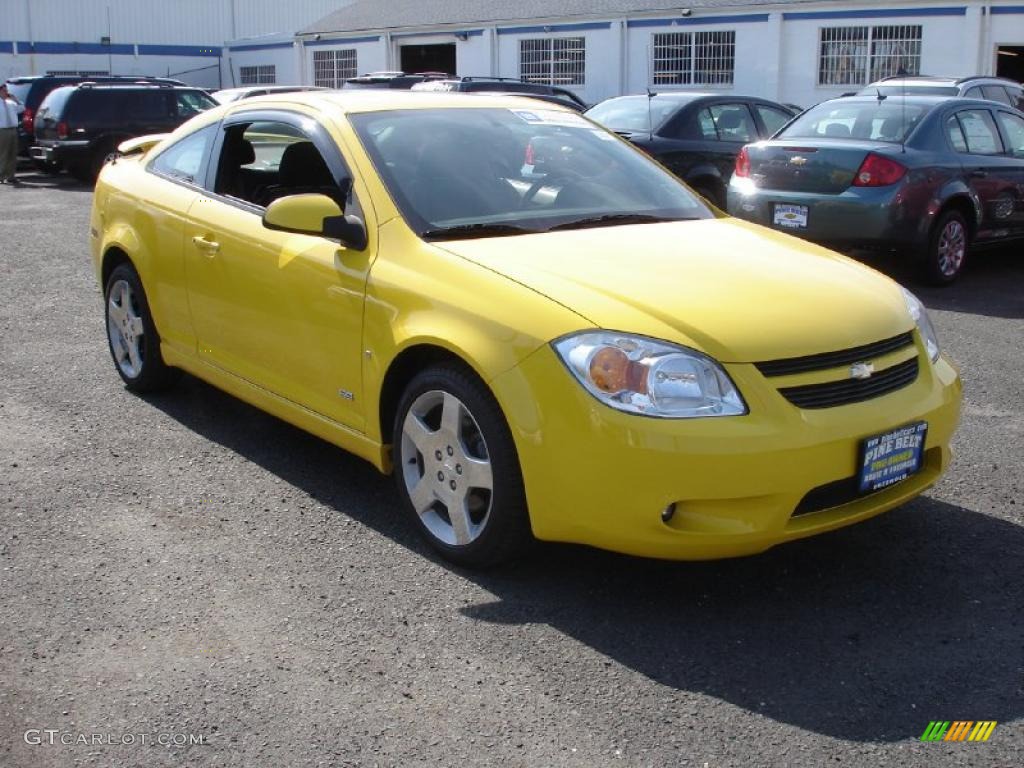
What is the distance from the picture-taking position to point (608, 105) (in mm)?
13797

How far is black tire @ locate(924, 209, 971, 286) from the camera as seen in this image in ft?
31.9

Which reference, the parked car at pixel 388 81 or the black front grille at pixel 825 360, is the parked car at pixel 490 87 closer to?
the parked car at pixel 388 81

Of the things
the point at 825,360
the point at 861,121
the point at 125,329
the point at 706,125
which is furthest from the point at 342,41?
the point at 825,360

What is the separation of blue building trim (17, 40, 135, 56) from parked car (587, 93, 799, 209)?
3214 centimetres

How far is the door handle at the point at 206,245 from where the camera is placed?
17.5 ft

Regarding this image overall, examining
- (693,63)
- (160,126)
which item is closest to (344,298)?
(160,126)

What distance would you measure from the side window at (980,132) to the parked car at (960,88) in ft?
8.31

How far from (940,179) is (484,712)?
25.4 feet

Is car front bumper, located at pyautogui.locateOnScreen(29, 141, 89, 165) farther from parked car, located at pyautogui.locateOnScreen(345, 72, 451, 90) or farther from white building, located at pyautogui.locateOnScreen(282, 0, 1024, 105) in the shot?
white building, located at pyautogui.locateOnScreen(282, 0, 1024, 105)

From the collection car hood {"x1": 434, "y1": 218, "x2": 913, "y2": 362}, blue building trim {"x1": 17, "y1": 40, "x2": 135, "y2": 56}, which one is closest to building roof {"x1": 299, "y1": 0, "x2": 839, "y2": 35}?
blue building trim {"x1": 17, "y1": 40, "x2": 135, "y2": 56}

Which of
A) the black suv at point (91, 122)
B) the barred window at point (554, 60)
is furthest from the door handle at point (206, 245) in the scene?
the barred window at point (554, 60)

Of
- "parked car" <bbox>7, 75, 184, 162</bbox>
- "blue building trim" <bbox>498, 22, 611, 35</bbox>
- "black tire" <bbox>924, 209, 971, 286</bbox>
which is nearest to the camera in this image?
"black tire" <bbox>924, 209, 971, 286</bbox>

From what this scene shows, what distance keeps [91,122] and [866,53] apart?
16.0m

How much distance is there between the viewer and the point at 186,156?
604 centimetres
